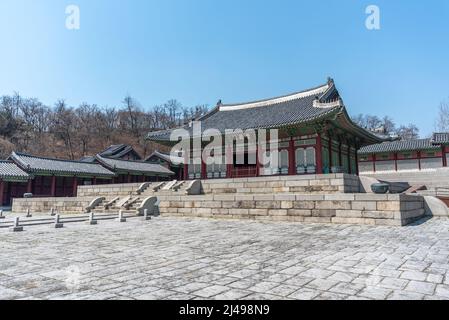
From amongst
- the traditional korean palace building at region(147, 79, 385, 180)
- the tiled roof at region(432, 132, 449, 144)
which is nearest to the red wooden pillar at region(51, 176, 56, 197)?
the traditional korean palace building at region(147, 79, 385, 180)

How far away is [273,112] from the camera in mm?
22953

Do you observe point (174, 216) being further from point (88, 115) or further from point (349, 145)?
point (88, 115)

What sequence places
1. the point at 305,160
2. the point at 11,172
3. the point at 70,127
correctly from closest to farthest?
the point at 305,160 < the point at 11,172 < the point at 70,127

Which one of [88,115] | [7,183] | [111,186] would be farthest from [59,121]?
[111,186]

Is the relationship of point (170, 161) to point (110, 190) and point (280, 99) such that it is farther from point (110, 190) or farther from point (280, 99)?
point (280, 99)

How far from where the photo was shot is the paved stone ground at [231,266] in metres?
3.48

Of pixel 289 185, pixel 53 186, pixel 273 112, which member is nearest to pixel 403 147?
pixel 273 112

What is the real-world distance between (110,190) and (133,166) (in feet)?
47.9

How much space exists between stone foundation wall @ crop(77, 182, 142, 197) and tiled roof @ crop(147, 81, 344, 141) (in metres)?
4.56

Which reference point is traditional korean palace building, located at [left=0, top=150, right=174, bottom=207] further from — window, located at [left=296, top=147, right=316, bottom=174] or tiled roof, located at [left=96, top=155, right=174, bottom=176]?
window, located at [left=296, top=147, right=316, bottom=174]

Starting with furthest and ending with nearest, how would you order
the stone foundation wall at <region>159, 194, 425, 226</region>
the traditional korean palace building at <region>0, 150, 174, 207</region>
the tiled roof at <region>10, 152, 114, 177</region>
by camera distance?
the tiled roof at <region>10, 152, 114, 177</region>, the traditional korean palace building at <region>0, 150, 174, 207</region>, the stone foundation wall at <region>159, 194, 425, 226</region>

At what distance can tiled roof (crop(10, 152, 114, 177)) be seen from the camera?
88.6ft

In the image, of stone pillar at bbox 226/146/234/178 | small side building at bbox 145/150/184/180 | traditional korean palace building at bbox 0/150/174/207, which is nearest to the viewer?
stone pillar at bbox 226/146/234/178

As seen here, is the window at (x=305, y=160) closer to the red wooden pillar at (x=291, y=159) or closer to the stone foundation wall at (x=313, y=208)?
the red wooden pillar at (x=291, y=159)
